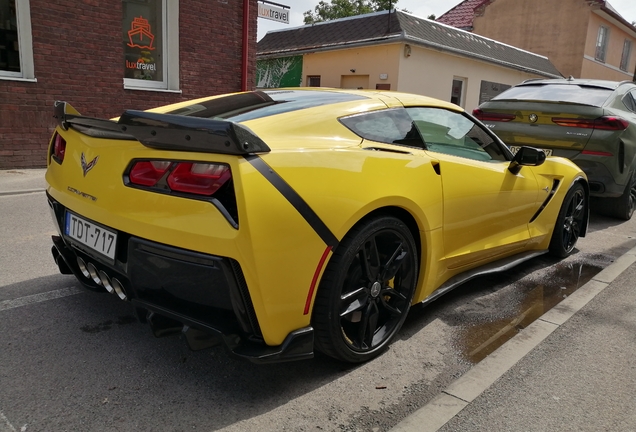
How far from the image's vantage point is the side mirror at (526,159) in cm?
373

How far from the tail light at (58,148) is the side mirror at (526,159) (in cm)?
293

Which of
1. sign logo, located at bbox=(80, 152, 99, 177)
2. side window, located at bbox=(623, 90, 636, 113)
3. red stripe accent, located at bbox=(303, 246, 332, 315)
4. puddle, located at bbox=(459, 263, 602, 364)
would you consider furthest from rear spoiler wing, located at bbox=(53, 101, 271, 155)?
side window, located at bbox=(623, 90, 636, 113)

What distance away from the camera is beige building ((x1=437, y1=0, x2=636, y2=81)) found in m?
24.7

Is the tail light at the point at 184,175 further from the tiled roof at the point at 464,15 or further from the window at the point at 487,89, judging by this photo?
the tiled roof at the point at 464,15

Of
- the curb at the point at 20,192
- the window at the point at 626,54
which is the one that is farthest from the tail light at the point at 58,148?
the window at the point at 626,54

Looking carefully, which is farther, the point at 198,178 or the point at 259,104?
the point at 259,104

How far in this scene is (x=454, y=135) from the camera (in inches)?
136

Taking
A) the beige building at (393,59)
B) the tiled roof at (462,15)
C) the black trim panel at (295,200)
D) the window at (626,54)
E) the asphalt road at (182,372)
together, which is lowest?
the asphalt road at (182,372)

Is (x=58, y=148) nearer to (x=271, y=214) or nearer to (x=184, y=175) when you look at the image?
(x=184, y=175)

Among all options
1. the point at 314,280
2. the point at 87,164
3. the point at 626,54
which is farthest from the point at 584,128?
the point at 626,54

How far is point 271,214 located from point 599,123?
17.1 feet

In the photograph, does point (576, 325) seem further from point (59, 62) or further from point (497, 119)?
point (59, 62)

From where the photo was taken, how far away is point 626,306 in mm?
3725

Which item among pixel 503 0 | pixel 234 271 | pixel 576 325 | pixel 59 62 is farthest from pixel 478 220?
pixel 503 0
